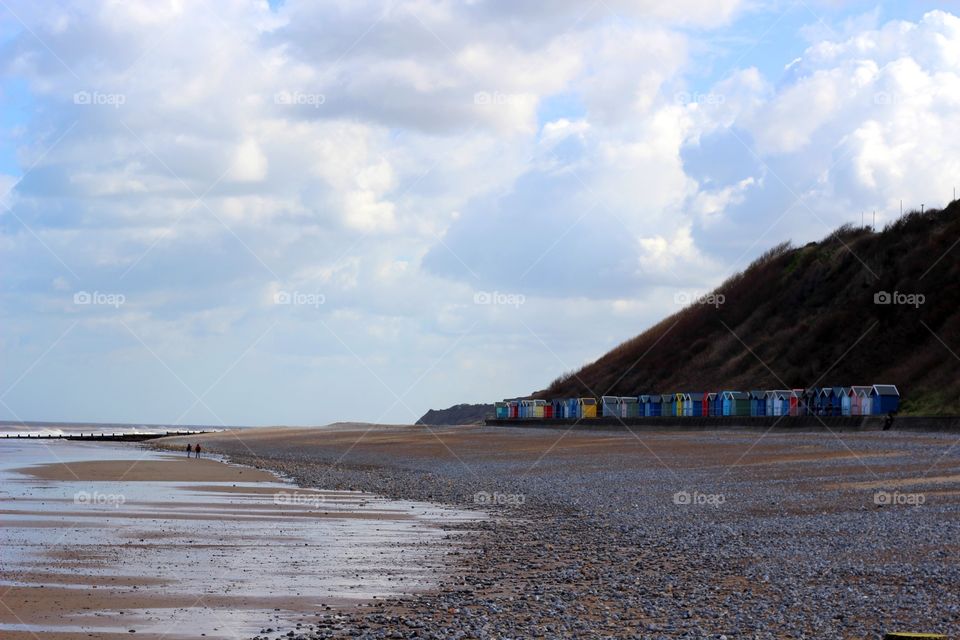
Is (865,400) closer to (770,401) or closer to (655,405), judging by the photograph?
(770,401)

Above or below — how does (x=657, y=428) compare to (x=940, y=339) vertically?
below

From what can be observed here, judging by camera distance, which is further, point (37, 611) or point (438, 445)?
point (438, 445)

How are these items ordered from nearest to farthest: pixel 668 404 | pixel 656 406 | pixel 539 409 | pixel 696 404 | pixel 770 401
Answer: pixel 770 401 → pixel 696 404 → pixel 668 404 → pixel 656 406 → pixel 539 409

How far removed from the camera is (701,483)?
30766 mm

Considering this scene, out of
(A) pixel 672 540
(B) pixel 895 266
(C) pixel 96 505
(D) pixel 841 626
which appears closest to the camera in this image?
(D) pixel 841 626

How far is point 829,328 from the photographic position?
95312mm

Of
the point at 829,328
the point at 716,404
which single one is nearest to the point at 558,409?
the point at 716,404

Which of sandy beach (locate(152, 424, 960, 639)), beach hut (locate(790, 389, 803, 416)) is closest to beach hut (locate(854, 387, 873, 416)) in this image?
beach hut (locate(790, 389, 803, 416))

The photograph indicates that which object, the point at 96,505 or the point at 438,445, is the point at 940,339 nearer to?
the point at 438,445

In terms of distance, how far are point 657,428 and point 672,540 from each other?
181ft

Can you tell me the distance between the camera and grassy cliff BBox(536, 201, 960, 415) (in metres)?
79.6

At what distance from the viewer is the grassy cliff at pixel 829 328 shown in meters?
79.6

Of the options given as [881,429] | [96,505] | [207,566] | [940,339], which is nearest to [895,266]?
[940,339]

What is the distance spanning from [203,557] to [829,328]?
84.5 metres
